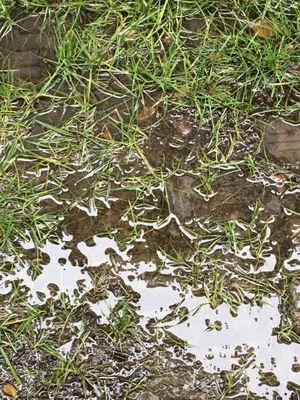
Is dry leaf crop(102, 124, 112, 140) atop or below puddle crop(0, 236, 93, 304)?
atop

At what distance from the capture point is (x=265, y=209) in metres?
3.03

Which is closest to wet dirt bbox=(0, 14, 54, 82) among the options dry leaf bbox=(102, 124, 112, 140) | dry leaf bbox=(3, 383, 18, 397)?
dry leaf bbox=(102, 124, 112, 140)

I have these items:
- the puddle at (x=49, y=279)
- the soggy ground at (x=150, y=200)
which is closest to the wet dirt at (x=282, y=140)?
the soggy ground at (x=150, y=200)

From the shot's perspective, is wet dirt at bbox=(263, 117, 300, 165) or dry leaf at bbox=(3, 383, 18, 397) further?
wet dirt at bbox=(263, 117, 300, 165)

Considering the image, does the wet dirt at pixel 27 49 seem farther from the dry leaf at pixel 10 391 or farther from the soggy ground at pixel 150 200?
the dry leaf at pixel 10 391

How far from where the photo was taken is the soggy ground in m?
2.92

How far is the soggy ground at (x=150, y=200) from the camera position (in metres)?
2.92

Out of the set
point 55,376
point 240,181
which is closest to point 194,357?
point 55,376

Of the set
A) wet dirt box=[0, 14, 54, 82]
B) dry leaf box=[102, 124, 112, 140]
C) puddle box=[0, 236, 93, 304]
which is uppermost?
wet dirt box=[0, 14, 54, 82]

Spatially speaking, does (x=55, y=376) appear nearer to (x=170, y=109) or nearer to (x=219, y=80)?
(x=170, y=109)

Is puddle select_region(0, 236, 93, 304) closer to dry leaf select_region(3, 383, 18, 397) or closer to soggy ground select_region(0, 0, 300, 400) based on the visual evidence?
soggy ground select_region(0, 0, 300, 400)

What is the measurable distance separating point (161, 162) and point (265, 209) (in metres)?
0.59

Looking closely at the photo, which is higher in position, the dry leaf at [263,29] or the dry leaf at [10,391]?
the dry leaf at [263,29]

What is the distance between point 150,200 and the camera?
3.02 m
